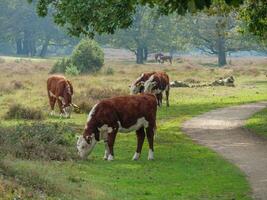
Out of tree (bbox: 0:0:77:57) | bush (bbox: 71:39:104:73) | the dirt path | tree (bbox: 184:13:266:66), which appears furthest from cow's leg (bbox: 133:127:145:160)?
tree (bbox: 0:0:77:57)

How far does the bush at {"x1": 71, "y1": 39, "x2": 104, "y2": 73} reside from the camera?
63125 mm

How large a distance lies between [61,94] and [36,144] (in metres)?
12.7

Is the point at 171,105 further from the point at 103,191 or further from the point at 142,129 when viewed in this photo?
the point at 103,191

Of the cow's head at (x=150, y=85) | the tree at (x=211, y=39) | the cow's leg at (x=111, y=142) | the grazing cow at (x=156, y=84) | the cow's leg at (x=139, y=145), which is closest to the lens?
the cow's leg at (x=111, y=142)

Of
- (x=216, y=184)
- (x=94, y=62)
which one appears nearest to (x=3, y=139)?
(x=216, y=184)

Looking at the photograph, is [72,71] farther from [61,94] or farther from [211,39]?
[211,39]

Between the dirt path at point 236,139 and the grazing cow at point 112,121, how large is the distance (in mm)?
3006

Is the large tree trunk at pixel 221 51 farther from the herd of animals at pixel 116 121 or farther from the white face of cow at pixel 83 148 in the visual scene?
the white face of cow at pixel 83 148

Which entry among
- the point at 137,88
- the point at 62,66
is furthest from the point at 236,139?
the point at 62,66

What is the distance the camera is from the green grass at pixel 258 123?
2496 centimetres

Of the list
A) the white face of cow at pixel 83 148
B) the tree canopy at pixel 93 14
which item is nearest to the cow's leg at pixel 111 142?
the white face of cow at pixel 83 148

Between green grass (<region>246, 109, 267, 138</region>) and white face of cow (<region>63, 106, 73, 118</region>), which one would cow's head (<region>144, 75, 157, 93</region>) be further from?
green grass (<region>246, 109, 267, 138</region>)

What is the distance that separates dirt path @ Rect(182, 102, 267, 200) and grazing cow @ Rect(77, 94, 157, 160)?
9.86 feet

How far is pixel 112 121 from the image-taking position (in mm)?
18047
